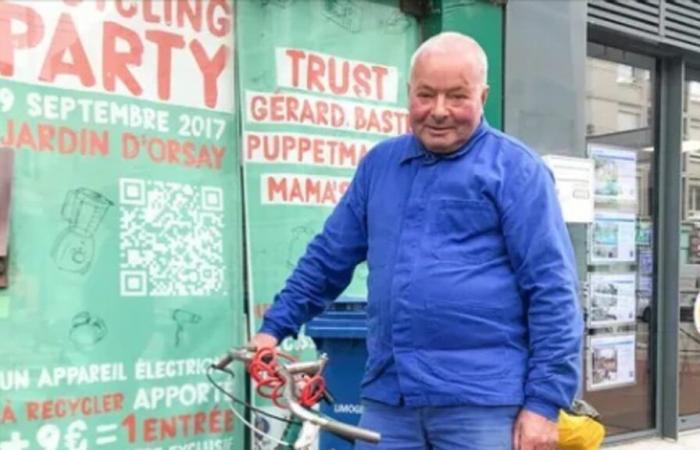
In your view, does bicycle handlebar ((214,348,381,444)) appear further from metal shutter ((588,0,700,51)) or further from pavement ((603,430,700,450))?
pavement ((603,430,700,450))

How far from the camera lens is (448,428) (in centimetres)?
247

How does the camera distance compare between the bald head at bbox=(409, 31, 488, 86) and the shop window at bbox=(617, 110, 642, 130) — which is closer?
the bald head at bbox=(409, 31, 488, 86)

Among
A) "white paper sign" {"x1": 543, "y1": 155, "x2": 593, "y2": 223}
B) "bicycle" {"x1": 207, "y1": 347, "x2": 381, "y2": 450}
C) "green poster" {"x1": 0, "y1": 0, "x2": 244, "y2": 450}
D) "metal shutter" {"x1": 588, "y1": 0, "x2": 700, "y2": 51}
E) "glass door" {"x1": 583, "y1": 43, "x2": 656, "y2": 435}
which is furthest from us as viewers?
"glass door" {"x1": 583, "y1": 43, "x2": 656, "y2": 435}

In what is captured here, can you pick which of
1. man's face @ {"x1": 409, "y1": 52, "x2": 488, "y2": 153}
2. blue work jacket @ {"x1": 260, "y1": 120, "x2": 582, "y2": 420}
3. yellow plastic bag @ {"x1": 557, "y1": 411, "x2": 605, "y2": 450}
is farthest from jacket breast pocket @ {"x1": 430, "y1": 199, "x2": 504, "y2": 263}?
yellow plastic bag @ {"x1": 557, "y1": 411, "x2": 605, "y2": 450}

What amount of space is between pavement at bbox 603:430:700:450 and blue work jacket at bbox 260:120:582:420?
14.5 ft

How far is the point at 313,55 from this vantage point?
479cm

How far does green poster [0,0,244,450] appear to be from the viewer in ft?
12.5

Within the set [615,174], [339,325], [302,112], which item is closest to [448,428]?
[339,325]

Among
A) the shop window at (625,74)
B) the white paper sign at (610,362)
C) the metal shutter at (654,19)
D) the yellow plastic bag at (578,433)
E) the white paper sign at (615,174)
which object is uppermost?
the metal shutter at (654,19)

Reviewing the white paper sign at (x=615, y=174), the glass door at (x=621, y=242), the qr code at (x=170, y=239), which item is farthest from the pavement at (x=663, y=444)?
the qr code at (x=170, y=239)

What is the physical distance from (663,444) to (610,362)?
2.48 feet

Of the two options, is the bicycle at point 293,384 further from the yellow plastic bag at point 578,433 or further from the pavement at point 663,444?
the pavement at point 663,444

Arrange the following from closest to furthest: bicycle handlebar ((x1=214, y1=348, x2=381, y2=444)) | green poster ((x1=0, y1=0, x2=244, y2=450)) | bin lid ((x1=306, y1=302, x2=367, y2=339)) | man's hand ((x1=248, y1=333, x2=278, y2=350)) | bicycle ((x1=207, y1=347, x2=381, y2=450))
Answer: bicycle handlebar ((x1=214, y1=348, x2=381, y2=444)) < bicycle ((x1=207, y1=347, x2=381, y2=450)) < man's hand ((x1=248, y1=333, x2=278, y2=350)) < bin lid ((x1=306, y1=302, x2=367, y2=339)) < green poster ((x1=0, y1=0, x2=244, y2=450))

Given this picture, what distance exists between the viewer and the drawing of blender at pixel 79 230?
12.8 feet
